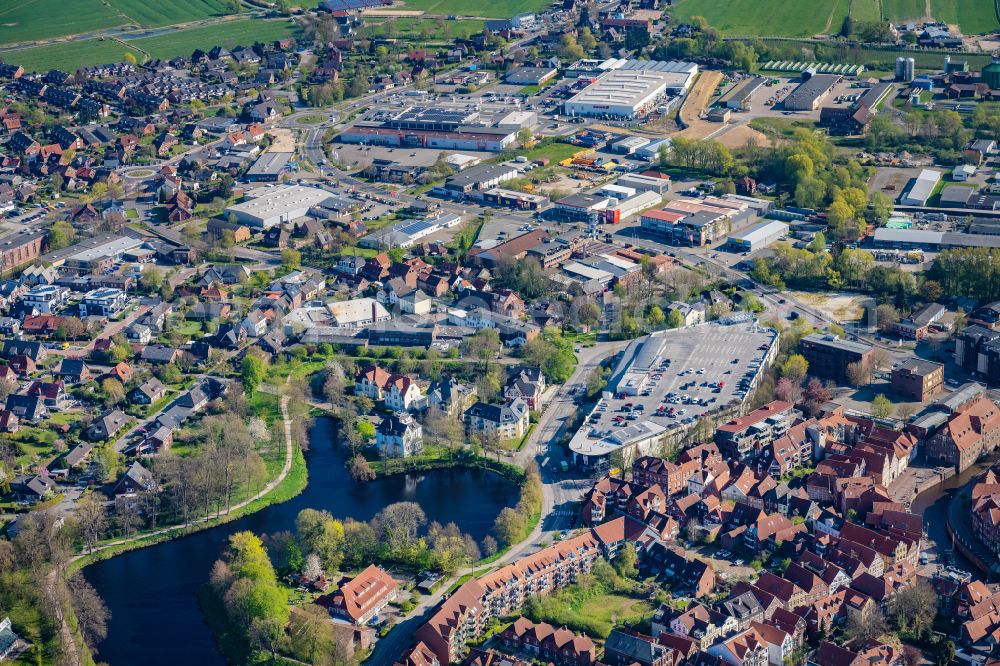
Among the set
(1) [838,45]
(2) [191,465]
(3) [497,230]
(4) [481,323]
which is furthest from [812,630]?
(1) [838,45]

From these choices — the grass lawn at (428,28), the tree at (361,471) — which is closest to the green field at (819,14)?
the grass lawn at (428,28)

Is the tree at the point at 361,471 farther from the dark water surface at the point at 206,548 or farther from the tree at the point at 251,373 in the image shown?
the tree at the point at 251,373

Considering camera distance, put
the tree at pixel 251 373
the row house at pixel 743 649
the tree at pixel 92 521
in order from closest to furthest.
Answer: the row house at pixel 743 649, the tree at pixel 92 521, the tree at pixel 251 373

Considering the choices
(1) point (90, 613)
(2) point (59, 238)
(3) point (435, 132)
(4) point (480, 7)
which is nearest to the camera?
(1) point (90, 613)

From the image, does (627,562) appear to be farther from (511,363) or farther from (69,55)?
(69,55)

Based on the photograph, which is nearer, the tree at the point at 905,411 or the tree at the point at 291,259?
the tree at the point at 905,411

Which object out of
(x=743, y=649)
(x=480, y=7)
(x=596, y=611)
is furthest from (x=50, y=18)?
(x=743, y=649)
